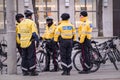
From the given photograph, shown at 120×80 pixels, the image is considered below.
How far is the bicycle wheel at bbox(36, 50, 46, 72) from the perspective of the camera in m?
13.4

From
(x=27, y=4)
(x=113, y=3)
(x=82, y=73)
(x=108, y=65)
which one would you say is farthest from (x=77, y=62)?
(x=113, y=3)

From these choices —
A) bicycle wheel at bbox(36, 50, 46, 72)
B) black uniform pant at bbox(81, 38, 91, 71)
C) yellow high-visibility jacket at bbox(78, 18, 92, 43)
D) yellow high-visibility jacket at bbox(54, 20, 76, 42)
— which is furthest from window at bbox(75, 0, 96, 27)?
yellow high-visibility jacket at bbox(54, 20, 76, 42)

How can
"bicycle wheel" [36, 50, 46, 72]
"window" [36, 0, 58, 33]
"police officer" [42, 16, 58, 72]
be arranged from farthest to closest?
"window" [36, 0, 58, 33]
"police officer" [42, 16, 58, 72]
"bicycle wheel" [36, 50, 46, 72]

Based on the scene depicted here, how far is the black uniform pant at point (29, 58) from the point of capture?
474 inches

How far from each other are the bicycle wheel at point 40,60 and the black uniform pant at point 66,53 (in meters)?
1.13

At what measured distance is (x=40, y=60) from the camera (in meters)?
13.4

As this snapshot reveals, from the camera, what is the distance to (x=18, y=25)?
12.3 meters

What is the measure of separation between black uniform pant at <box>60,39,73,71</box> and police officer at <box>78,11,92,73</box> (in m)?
0.76

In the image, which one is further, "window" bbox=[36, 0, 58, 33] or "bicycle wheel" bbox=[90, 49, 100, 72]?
"window" bbox=[36, 0, 58, 33]

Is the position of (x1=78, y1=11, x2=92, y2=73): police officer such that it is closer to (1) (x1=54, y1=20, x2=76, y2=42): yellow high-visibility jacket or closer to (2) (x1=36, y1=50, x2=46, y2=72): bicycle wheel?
(1) (x1=54, y1=20, x2=76, y2=42): yellow high-visibility jacket

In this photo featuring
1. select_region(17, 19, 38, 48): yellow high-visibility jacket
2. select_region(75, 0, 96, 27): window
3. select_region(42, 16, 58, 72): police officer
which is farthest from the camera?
select_region(75, 0, 96, 27): window

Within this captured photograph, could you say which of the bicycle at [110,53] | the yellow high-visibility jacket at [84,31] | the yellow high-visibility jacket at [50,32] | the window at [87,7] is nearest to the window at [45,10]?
the window at [87,7]

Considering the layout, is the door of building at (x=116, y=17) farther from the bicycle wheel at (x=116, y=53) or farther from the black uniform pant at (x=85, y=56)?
the black uniform pant at (x=85, y=56)

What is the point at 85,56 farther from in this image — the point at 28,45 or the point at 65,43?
the point at 28,45
